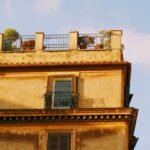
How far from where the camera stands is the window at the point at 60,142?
35.2 m

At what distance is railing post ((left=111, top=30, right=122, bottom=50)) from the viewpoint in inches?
1471

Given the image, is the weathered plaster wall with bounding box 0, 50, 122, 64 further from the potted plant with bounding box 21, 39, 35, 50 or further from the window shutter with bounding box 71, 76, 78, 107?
the window shutter with bounding box 71, 76, 78, 107

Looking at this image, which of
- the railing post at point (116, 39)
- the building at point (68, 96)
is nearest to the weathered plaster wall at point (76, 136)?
the building at point (68, 96)

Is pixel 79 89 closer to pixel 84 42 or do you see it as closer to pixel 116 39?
pixel 84 42

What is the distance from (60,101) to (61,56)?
2.77m

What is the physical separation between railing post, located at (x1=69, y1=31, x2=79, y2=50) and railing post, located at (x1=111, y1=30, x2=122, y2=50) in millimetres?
2022

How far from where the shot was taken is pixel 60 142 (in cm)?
3522

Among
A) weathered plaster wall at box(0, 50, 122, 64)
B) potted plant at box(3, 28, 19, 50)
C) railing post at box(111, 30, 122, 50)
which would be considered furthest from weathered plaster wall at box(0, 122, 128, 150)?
potted plant at box(3, 28, 19, 50)

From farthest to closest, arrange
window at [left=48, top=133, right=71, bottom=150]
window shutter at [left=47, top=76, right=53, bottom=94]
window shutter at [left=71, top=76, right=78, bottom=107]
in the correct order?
1. window shutter at [left=47, top=76, right=53, bottom=94]
2. window shutter at [left=71, top=76, right=78, bottom=107]
3. window at [left=48, top=133, right=71, bottom=150]

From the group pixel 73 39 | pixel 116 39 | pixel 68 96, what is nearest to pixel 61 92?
pixel 68 96

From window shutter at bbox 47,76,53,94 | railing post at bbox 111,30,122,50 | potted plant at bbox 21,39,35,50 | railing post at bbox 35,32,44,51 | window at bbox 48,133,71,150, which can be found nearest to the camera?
window at bbox 48,133,71,150

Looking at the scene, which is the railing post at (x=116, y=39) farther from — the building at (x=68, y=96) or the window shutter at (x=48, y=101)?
the window shutter at (x=48, y=101)

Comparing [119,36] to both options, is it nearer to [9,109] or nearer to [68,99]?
[68,99]

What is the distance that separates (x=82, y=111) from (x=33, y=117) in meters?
2.63
